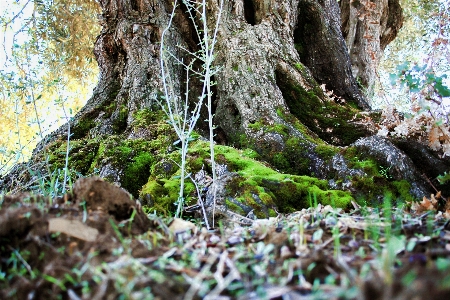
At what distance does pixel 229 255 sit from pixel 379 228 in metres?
0.78

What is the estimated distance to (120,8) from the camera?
5.86 metres

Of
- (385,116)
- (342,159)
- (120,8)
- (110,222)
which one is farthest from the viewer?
(120,8)

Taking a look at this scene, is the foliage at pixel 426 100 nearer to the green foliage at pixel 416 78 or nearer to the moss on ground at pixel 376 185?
the green foliage at pixel 416 78

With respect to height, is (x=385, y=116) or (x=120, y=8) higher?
(x=120, y=8)

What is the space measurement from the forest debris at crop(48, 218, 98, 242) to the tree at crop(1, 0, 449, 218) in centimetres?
169

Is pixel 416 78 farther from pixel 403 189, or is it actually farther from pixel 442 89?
pixel 403 189

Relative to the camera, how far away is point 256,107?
4730 millimetres

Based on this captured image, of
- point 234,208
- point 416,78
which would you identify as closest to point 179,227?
point 234,208

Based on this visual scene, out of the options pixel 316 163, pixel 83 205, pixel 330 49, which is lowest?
pixel 316 163

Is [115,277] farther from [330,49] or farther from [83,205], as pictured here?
[330,49]

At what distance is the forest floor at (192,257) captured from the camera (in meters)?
1.09

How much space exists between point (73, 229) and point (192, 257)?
0.49 metres

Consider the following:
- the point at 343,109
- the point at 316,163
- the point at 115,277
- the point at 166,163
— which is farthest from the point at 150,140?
the point at 115,277

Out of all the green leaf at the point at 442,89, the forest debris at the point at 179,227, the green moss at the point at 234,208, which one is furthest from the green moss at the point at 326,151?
the forest debris at the point at 179,227
